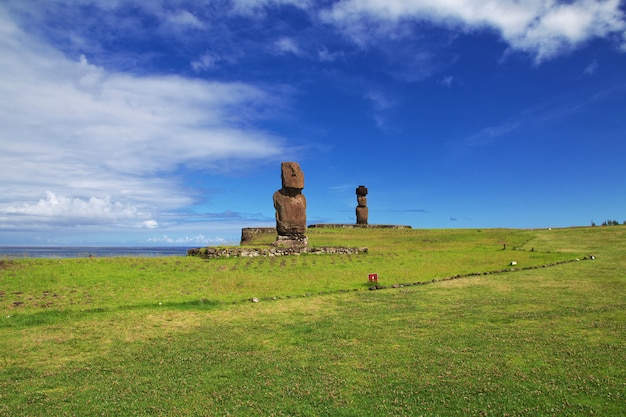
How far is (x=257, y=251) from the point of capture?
86.6 feet

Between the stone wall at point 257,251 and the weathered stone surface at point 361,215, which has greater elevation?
the weathered stone surface at point 361,215

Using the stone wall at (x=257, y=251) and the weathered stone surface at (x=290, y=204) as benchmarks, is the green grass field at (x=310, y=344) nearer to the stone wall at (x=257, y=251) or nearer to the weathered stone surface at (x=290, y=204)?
the stone wall at (x=257, y=251)

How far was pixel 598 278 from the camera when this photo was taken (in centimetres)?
1566

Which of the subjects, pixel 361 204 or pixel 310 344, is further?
pixel 361 204

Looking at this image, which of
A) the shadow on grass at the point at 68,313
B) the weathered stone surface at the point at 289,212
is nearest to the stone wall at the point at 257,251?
the weathered stone surface at the point at 289,212

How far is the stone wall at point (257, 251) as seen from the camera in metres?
25.4

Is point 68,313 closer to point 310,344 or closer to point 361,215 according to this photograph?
point 310,344

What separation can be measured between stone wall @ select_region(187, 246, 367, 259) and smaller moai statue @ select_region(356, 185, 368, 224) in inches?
919

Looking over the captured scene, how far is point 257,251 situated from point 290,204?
4526 mm

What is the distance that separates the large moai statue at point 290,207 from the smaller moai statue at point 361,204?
2317 centimetres

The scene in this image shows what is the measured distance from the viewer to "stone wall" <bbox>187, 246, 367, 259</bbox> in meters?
25.4

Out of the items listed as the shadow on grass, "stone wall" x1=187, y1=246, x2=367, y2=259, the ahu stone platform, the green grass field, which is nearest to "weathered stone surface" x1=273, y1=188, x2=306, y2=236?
"stone wall" x1=187, y1=246, x2=367, y2=259

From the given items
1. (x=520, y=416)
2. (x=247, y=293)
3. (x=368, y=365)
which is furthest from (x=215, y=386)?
(x=247, y=293)

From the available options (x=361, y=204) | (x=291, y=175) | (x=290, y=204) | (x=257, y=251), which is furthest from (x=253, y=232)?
Answer: (x=257, y=251)
